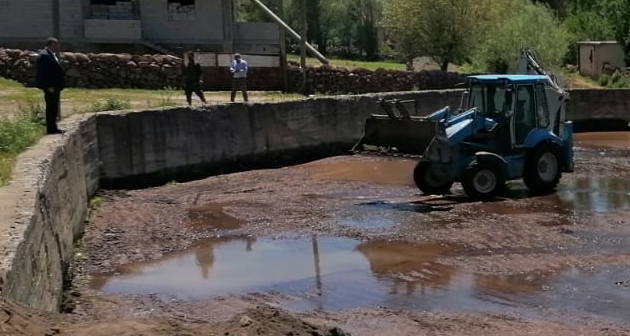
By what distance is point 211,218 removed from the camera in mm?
16641

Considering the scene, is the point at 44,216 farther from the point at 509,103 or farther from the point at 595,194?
the point at 595,194

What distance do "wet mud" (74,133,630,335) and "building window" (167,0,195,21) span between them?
18.4 meters

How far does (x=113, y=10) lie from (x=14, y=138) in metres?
24.0

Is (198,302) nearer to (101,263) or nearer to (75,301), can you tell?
(75,301)

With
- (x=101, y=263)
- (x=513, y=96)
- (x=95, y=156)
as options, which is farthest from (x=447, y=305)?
(x=95, y=156)

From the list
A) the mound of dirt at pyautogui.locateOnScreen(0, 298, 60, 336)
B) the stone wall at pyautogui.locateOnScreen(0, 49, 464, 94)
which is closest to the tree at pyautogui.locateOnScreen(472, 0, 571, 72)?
the stone wall at pyautogui.locateOnScreen(0, 49, 464, 94)

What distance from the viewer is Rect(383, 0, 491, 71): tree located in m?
38.8

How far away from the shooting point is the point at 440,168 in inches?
717

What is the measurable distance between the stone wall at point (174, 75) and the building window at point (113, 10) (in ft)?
19.6

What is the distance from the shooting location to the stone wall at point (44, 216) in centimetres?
815

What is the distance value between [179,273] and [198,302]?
166 cm

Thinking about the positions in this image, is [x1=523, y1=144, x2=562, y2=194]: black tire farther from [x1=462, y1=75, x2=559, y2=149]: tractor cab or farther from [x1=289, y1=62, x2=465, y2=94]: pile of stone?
[x1=289, y1=62, x2=465, y2=94]: pile of stone

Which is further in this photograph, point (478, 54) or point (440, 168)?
point (478, 54)

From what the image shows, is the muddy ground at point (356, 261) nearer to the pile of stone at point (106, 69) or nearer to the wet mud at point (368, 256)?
the wet mud at point (368, 256)
